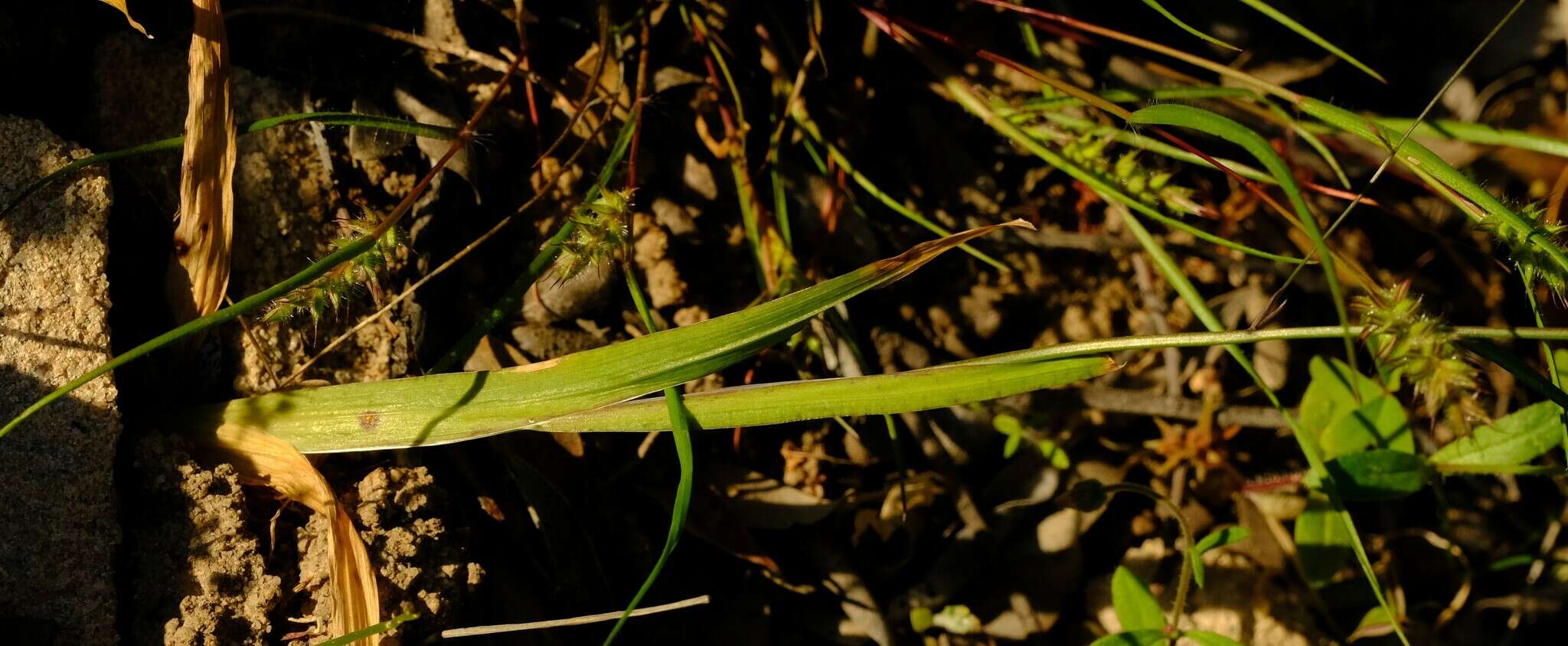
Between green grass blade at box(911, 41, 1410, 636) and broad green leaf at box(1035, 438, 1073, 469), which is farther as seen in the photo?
broad green leaf at box(1035, 438, 1073, 469)

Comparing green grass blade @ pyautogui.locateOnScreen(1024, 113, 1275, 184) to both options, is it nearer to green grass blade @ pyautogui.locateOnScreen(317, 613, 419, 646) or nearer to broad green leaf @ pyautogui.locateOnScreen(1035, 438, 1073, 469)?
broad green leaf @ pyautogui.locateOnScreen(1035, 438, 1073, 469)

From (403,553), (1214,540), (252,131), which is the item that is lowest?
(1214,540)

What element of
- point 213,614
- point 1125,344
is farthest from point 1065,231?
point 213,614

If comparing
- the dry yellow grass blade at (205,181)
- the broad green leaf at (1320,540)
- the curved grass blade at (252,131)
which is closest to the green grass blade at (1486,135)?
the broad green leaf at (1320,540)

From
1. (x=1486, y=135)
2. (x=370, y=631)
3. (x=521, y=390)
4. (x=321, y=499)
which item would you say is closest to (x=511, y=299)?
(x=521, y=390)

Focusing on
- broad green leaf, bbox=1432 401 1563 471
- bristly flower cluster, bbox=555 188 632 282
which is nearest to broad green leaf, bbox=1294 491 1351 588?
broad green leaf, bbox=1432 401 1563 471

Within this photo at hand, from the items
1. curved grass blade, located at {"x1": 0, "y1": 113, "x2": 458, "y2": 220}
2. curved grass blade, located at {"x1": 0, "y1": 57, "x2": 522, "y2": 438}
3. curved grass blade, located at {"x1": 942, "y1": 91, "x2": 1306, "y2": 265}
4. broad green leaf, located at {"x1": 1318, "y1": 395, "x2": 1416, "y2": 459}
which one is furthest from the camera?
broad green leaf, located at {"x1": 1318, "y1": 395, "x2": 1416, "y2": 459}

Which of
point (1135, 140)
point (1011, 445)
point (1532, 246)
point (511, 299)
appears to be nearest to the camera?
point (1532, 246)

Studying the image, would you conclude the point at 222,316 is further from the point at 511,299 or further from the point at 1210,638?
the point at 1210,638

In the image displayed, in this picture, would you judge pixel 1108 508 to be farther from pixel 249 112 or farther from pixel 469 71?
pixel 249 112
